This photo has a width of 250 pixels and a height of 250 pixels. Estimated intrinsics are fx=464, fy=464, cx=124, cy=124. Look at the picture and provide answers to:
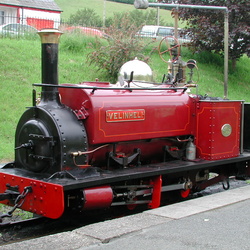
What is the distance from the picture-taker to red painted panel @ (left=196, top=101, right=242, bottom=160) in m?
6.81

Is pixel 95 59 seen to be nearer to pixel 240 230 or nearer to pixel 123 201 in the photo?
pixel 123 201

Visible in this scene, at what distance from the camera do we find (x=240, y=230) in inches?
182

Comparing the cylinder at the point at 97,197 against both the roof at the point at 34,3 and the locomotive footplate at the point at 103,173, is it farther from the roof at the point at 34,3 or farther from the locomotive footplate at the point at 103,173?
the roof at the point at 34,3

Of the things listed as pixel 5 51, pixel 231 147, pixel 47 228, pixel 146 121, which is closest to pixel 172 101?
pixel 146 121

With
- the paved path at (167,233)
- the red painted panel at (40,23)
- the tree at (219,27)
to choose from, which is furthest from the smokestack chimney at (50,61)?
the red painted panel at (40,23)

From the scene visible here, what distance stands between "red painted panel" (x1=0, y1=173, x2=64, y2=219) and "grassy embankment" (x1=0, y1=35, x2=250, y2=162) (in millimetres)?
3775

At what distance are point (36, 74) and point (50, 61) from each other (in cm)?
836

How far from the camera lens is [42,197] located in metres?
5.13

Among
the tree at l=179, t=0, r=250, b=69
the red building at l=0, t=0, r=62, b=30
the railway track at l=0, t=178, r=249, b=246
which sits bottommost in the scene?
the railway track at l=0, t=178, r=249, b=246

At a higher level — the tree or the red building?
the red building

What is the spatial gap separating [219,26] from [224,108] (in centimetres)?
1369

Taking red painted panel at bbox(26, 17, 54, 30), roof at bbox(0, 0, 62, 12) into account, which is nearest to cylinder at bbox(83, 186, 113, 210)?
red painted panel at bbox(26, 17, 54, 30)

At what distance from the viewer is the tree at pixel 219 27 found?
19531mm

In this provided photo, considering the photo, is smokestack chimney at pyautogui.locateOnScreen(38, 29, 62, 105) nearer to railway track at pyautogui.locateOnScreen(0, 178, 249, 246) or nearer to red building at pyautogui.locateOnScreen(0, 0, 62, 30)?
railway track at pyautogui.locateOnScreen(0, 178, 249, 246)
